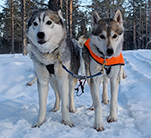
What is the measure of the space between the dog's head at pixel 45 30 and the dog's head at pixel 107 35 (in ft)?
1.79

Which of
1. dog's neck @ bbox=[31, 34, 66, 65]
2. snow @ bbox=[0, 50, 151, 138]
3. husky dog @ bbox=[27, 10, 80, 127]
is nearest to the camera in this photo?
snow @ bbox=[0, 50, 151, 138]

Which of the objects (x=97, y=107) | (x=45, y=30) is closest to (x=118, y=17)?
(x=45, y=30)

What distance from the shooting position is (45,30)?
7.70 ft

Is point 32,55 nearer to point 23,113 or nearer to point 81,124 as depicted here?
point 23,113

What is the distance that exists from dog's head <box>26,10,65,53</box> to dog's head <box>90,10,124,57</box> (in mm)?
545

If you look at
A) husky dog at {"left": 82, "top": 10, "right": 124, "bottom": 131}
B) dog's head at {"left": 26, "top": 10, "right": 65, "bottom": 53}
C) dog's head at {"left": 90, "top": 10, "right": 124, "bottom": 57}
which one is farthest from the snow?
dog's head at {"left": 26, "top": 10, "right": 65, "bottom": 53}

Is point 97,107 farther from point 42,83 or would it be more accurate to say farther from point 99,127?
point 42,83

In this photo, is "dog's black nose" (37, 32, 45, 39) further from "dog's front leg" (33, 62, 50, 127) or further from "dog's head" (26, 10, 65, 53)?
"dog's front leg" (33, 62, 50, 127)

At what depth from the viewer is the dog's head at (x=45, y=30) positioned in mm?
2351

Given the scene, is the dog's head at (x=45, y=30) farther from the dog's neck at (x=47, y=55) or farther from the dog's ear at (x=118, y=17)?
the dog's ear at (x=118, y=17)

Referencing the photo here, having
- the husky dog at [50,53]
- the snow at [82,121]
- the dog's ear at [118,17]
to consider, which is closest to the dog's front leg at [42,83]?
the husky dog at [50,53]

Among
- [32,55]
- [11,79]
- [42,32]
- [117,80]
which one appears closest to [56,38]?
[42,32]

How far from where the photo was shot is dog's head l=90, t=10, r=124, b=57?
2.36 m

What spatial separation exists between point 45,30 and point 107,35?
0.90m
